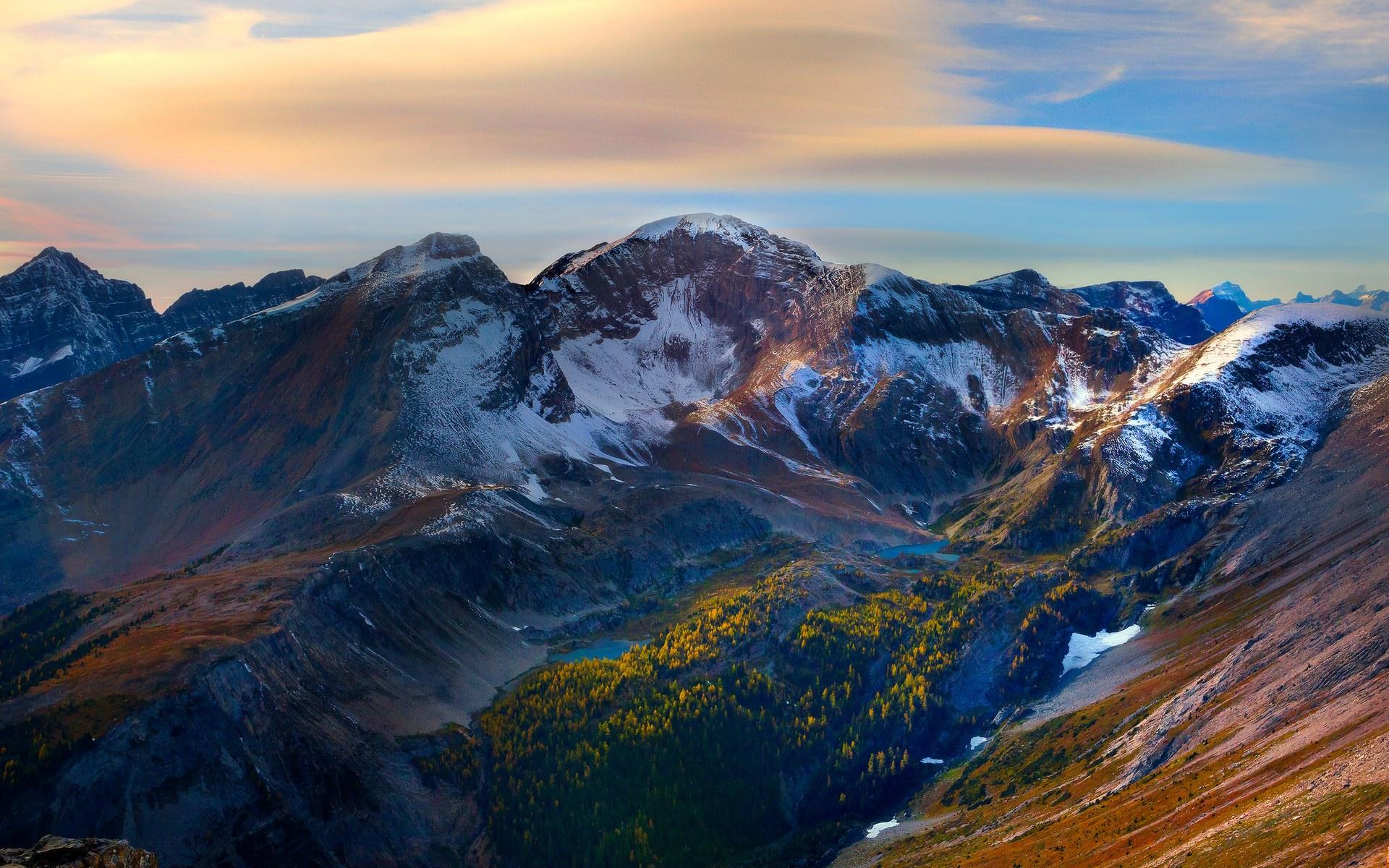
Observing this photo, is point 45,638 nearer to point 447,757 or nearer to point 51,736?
point 51,736

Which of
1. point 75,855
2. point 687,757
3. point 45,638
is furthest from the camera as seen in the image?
point 45,638

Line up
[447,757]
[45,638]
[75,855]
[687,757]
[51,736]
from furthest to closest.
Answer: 1. [45,638]
2. [687,757]
3. [447,757]
4. [51,736]
5. [75,855]

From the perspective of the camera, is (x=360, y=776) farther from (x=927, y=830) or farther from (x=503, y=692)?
(x=927, y=830)

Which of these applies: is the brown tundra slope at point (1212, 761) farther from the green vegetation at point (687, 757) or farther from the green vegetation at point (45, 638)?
the green vegetation at point (45, 638)

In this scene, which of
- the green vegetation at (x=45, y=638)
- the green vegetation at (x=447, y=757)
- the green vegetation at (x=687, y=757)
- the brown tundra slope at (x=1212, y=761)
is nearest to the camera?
the brown tundra slope at (x=1212, y=761)

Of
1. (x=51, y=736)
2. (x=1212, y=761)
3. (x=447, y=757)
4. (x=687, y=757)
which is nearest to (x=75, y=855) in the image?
(x=51, y=736)

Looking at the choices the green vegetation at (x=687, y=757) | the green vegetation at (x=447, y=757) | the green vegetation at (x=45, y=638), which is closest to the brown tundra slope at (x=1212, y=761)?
the green vegetation at (x=687, y=757)
